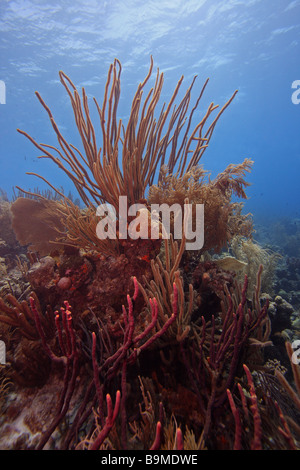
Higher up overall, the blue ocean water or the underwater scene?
the blue ocean water

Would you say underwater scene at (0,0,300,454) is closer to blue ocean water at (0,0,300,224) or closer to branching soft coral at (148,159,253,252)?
branching soft coral at (148,159,253,252)

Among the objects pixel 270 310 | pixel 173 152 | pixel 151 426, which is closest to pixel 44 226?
pixel 173 152

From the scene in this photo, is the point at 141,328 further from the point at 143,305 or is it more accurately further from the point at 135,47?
the point at 135,47

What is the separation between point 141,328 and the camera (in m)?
2.31

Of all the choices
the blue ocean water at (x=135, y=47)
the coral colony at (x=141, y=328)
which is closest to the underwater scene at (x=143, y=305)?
the coral colony at (x=141, y=328)

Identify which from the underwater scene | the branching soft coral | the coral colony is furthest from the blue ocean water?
the coral colony

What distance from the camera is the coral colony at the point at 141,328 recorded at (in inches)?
63.0

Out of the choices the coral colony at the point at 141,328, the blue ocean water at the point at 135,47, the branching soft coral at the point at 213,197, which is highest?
the blue ocean water at the point at 135,47

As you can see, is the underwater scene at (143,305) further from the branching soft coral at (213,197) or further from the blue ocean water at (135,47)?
the blue ocean water at (135,47)

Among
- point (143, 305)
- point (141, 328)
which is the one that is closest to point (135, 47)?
point (143, 305)

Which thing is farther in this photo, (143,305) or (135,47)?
(135,47)

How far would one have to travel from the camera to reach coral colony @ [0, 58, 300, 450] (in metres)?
1.60
